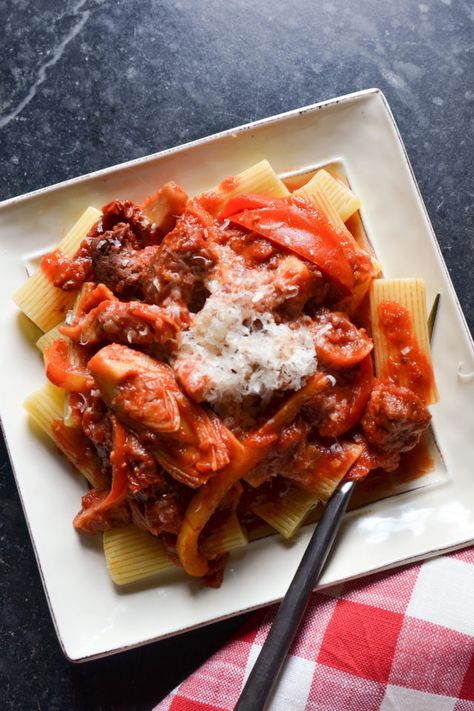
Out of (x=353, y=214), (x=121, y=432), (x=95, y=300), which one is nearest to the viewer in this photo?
(x=121, y=432)

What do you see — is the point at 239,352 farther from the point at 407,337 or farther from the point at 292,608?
the point at 292,608

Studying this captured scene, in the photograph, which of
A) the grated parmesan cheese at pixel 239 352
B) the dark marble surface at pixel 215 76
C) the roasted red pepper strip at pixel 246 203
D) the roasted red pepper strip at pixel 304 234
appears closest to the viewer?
the grated parmesan cheese at pixel 239 352

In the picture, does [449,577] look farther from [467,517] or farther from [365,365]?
[365,365]

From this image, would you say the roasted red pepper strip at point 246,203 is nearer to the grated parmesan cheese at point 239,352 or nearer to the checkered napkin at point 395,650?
the grated parmesan cheese at point 239,352

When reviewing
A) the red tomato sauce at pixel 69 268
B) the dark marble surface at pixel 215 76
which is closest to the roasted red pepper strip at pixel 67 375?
the red tomato sauce at pixel 69 268

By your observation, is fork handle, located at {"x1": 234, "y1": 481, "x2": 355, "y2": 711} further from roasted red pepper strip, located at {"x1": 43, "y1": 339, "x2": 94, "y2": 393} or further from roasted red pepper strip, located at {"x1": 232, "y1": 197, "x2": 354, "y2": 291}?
roasted red pepper strip, located at {"x1": 43, "y1": 339, "x2": 94, "y2": 393}

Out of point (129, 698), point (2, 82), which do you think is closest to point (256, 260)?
point (2, 82)
